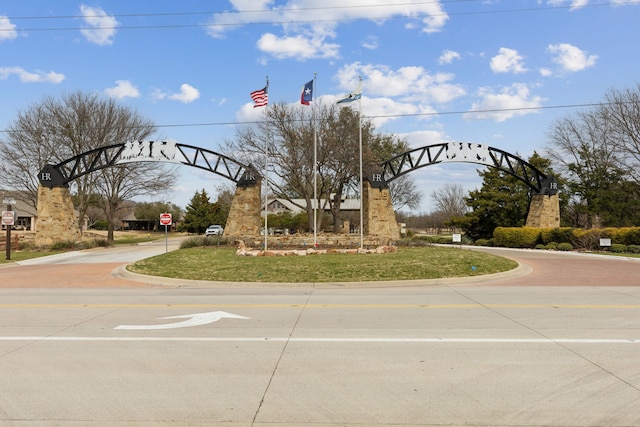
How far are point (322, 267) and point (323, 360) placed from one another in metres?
9.67

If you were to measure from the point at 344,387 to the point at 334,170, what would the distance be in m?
29.3

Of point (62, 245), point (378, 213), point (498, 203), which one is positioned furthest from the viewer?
point (498, 203)

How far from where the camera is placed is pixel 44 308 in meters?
9.79

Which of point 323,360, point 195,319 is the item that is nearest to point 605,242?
point 195,319

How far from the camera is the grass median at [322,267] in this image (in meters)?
14.3

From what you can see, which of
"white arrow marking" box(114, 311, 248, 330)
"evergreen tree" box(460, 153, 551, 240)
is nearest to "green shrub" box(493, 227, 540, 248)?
"evergreen tree" box(460, 153, 551, 240)

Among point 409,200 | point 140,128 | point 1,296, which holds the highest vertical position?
point 140,128

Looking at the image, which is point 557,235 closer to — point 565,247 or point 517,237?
point 565,247

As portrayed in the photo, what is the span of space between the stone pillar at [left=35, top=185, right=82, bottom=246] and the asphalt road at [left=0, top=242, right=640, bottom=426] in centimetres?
2203

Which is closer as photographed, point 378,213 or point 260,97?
point 260,97

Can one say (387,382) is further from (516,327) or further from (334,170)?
(334,170)

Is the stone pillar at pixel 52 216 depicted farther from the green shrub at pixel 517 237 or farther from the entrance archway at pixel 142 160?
the green shrub at pixel 517 237

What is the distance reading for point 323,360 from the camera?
5688 mm

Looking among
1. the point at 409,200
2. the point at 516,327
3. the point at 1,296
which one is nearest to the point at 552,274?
the point at 516,327
